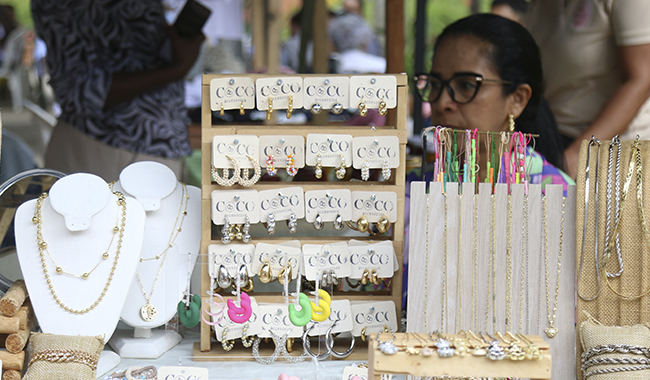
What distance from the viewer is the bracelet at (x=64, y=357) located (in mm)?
938

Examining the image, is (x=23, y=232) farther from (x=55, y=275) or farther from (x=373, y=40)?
(x=373, y=40)

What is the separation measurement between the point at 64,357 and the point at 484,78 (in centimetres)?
121

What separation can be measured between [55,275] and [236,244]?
350mm

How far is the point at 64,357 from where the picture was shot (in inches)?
37.0

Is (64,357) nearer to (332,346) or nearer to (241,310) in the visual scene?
(241,310)

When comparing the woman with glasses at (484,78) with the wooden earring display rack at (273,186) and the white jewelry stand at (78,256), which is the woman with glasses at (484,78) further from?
the white jewelry stand at (78,256)

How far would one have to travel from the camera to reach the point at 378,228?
1.21 m

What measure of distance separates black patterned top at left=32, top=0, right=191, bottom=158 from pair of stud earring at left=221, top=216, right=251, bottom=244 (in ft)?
3.17

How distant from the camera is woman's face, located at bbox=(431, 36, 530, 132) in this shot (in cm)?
153

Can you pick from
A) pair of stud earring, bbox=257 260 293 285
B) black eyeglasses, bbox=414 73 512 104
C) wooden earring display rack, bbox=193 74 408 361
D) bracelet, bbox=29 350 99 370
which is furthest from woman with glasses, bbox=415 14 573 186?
bracelet, bbox=29 350 99 370

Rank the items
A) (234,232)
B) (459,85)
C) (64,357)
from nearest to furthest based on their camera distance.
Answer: (64,357)
(234,232)
(459,85)

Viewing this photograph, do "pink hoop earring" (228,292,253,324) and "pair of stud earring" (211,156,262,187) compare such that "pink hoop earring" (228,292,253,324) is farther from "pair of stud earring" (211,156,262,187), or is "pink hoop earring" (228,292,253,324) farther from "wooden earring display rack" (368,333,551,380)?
"wooden earring display rack" (368,333,551,380)

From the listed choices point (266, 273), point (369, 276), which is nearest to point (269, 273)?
point (266, 273)

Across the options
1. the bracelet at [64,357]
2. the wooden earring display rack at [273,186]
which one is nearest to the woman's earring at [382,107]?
the wooden earring display rack at [273,186]
